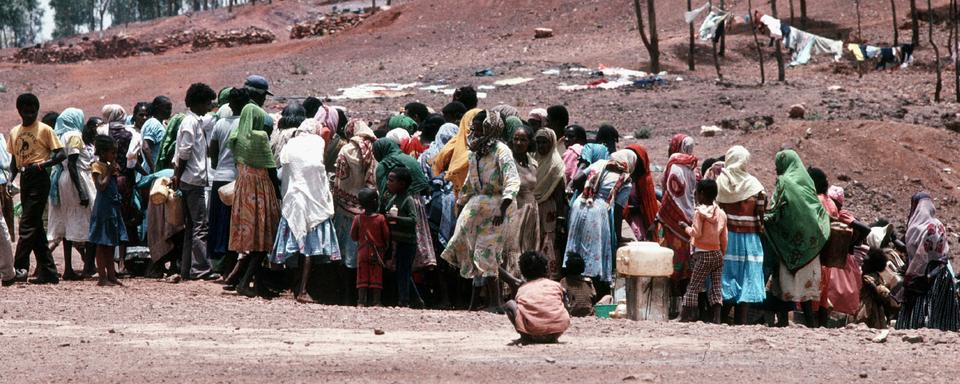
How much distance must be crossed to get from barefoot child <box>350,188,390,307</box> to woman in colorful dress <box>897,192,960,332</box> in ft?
13.2

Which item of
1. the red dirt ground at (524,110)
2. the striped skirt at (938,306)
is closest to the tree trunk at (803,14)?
the red dirt ground at (524,110)

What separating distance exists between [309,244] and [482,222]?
1.38m

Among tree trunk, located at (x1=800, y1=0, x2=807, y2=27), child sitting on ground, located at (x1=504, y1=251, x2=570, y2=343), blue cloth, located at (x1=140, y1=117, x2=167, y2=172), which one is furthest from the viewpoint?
tree trunk, located at (x1=800, y1=0, x2=807, y2=27)

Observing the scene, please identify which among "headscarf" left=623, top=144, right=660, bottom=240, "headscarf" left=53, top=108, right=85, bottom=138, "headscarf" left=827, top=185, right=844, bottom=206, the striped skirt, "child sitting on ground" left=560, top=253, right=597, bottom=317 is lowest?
the striped skirt

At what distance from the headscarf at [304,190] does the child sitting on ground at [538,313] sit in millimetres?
2535

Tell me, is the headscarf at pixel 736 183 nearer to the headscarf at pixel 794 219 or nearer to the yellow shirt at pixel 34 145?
the headscarf at pixel 794 219

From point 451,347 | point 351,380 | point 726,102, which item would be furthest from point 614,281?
point 726,102

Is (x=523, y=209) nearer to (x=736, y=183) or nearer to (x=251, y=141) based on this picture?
(x=736, y=183)

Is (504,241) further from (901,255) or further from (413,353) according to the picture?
(901,255)

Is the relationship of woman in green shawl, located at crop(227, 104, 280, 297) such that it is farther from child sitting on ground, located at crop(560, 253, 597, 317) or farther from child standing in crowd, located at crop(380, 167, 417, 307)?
child sitting on ground, located at crop(560, 253, 597, 317)

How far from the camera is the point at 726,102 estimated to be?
1075 inches

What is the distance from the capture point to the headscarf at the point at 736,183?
9.67 m

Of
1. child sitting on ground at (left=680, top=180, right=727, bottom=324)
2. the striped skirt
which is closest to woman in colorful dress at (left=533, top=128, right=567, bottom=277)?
child sitting on ground at (left=680, top=180, right=727, bottom=324)

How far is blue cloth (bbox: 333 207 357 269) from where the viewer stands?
10.3 meters
